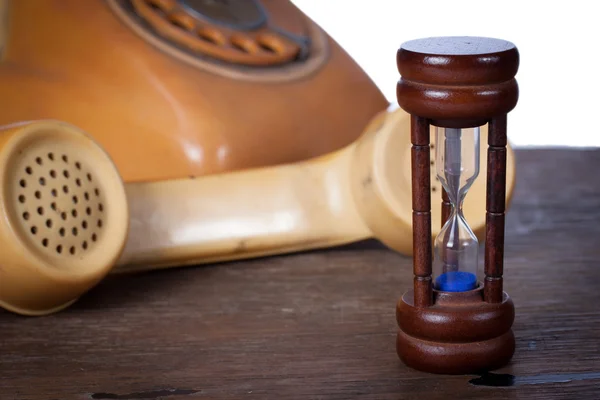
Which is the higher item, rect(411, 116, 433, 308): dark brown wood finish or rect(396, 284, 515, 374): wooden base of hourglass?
rect(411, 116, 433, 308): dark brown wood finish

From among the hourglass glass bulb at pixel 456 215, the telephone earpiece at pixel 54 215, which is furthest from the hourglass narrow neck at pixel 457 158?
the telephone earpiece at pixel 54 215

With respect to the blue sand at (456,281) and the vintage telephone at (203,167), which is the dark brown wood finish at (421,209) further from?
the vintage telephone at (203,167)

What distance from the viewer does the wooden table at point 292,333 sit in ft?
1.82

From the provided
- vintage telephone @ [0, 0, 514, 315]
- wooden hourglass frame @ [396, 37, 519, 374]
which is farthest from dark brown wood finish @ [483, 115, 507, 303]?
vintage telephone @ [0, 0, 514, 315]

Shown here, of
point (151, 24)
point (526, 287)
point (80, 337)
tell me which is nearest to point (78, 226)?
point (80, 337)

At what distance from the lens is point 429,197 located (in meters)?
0.56

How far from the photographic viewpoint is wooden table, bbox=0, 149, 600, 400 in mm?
555

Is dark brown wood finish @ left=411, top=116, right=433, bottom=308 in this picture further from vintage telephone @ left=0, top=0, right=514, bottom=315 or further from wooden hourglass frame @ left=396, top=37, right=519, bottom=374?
vintage telephone @ left=0, top=0, right=514, bottom=315

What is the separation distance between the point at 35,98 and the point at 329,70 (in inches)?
9.9

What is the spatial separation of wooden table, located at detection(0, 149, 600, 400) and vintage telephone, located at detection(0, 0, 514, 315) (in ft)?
0.08

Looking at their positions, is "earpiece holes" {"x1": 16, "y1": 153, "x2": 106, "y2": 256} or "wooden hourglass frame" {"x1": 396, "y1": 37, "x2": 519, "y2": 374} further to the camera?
"earpiece holes" {"x1": 16, "y1": 153, "x2": 106, "y2": 256}

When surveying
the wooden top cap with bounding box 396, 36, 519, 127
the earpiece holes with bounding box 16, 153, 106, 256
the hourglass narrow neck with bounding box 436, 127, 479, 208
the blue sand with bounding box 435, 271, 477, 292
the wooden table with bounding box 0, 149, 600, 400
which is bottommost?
the wooden table with bounding box 0, 149, 600, 400

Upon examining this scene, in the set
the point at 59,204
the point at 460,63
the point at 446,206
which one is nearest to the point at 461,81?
the point at 460,63

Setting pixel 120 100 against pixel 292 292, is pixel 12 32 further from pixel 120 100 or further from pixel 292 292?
pixel 292 292
